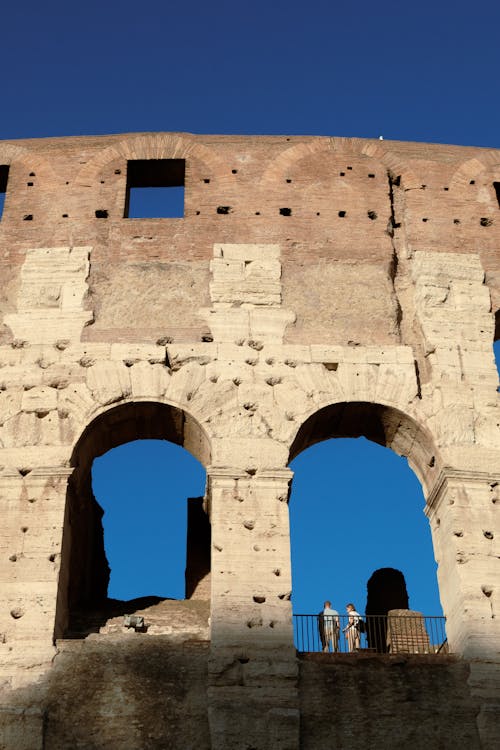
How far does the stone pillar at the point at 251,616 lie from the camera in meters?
9.48

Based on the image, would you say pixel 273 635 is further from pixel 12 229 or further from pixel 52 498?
pixel 12 229

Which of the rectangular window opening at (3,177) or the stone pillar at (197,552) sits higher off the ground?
the rectangular window opening at (3,177)

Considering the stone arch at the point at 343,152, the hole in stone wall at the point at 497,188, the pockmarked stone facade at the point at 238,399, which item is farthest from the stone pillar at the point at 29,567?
the hole in stone wall at the point at 497,188

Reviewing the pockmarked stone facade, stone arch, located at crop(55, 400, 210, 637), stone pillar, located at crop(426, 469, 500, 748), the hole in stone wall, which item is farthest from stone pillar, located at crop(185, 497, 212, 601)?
the hole in stone wall

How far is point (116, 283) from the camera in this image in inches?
495

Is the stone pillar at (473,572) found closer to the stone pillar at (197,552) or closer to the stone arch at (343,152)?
the stone pillar at (197,552)

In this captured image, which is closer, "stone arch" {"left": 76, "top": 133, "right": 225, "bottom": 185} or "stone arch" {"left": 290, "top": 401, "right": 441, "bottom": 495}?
"stone arch" {"left": 290, "top": 401, "right": 441, "bottom": 495}

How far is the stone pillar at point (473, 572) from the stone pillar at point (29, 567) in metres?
3.85

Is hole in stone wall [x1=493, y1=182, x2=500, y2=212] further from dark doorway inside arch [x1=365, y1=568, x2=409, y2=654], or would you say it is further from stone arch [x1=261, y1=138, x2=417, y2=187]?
dark doorway inside arch [x1=365, y1=568, x2=409, y2=654]

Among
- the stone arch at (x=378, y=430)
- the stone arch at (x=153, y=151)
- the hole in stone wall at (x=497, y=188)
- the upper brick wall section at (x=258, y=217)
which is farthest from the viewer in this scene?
the hole in stone wall at (x=497, y=188)

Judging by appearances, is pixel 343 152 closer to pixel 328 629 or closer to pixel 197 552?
pixel 197 552

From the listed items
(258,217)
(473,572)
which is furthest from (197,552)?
(473,572)

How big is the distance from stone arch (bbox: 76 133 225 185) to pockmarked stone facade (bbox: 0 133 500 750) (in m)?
0.03

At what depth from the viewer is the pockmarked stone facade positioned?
9.72 m
